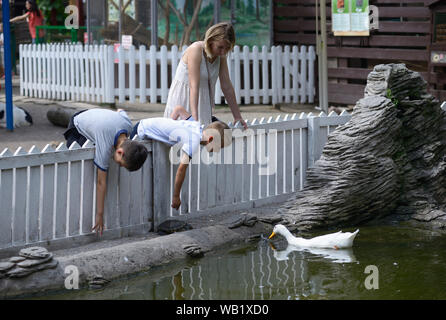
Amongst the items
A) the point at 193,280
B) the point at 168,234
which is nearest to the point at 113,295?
the point at 193,280

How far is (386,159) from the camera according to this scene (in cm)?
788

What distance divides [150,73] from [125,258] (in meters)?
8.37

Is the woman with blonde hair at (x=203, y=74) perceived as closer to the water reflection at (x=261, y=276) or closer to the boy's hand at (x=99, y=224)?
the boy's hand at (x=99, y=224)

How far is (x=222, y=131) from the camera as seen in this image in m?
7.36

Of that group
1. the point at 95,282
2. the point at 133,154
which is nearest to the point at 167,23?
the point at 133,154

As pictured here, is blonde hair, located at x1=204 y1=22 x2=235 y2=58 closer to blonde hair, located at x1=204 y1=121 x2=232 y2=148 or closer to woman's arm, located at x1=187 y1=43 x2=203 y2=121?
woman's arm, located at x1=187 y1=43 x2=203 y2=121

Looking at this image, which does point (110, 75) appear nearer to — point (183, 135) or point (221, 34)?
point (221, 34)

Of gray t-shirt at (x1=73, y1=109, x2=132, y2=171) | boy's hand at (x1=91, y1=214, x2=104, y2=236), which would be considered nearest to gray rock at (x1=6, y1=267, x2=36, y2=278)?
boy's hand at (x1=91, y1=214, x2=104, y2=236)

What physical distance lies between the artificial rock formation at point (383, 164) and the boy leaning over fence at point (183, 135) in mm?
1114

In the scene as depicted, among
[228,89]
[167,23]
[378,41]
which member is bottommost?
[228,89]

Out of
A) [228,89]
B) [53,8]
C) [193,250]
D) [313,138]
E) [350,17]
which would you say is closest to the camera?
[193,250]

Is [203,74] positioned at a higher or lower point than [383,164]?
higher

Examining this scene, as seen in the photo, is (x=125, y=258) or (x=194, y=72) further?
(x=194, y=72)

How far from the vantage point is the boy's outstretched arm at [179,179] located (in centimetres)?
707
